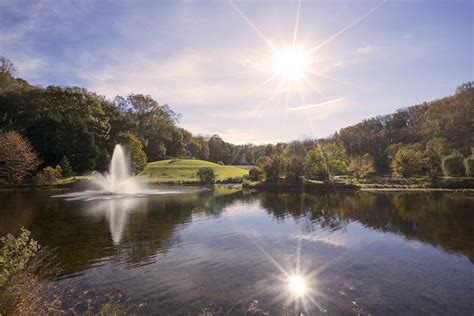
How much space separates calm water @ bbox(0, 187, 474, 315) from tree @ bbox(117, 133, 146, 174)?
41.2 meters

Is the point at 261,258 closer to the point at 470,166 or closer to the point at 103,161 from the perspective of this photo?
the point at 470,166

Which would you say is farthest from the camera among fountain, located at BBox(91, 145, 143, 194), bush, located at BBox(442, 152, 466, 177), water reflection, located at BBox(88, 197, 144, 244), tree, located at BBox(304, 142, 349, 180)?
fountain, located at BBox(91, 145, 143, 194)

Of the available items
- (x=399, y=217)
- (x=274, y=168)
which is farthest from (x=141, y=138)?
(x=399, y=217)

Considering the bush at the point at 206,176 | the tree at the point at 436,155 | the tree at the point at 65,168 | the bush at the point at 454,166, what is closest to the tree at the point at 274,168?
the bush at the point at 206,176

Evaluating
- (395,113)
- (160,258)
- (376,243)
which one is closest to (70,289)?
(160,258)

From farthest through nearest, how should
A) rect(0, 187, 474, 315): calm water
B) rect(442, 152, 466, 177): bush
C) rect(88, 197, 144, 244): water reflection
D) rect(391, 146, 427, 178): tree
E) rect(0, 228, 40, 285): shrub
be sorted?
rect(391, 146, 427, 178): tree
rect(442, 152, 466, 177): bush
rect(88, 197, 144, 244): water reflection
rect(0, 187, 474, 315): calm water
rect(0, 228, 40, 285): shrub

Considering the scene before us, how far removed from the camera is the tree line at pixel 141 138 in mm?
54969

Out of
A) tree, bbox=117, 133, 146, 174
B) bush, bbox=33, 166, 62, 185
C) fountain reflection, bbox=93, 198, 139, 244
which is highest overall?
tree, bbox=117, 133, 146, 174

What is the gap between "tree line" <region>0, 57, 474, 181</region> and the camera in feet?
180

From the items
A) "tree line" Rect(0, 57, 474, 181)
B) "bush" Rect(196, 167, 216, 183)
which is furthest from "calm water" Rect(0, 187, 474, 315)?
"bush" Rect(196, 167, 216, 183)

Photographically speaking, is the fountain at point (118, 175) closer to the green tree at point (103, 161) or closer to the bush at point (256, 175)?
the green tree at point (103, 161)

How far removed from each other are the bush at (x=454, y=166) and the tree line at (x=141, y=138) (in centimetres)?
15

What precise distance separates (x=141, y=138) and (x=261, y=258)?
80.7 m

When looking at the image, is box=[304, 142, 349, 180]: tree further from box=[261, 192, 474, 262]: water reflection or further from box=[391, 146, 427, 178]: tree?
box=[261, 192, 474, 262]: water reflection
